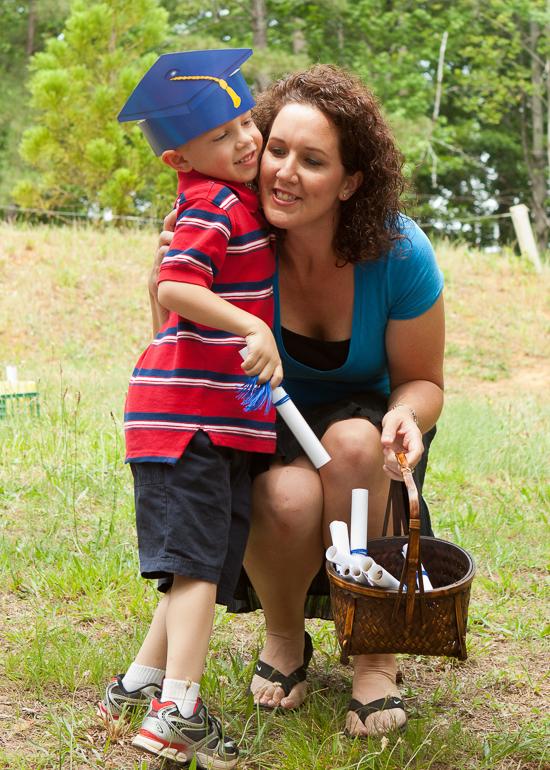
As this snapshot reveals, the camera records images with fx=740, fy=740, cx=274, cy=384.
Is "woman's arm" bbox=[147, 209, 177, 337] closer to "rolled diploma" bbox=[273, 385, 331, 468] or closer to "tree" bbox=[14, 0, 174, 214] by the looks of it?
"rolled diploma" bbox=[273, 385, 331, 468]

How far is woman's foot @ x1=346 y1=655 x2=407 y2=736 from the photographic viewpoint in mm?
1641

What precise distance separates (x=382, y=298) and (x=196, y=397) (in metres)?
0.57

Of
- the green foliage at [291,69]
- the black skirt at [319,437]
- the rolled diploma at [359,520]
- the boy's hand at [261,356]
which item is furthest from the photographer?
the green foliage at [291,69]

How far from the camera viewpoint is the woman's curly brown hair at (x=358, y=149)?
1.72 meters

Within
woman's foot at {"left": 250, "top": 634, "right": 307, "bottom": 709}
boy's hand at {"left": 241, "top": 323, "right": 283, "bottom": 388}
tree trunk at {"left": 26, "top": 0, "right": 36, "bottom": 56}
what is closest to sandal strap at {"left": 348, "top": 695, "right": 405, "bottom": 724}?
woman's foot at {"left": 250, "top": 634, "right": 307, "bottom": 709}

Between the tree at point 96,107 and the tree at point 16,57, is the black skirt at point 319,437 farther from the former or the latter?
the tree at point 16,57

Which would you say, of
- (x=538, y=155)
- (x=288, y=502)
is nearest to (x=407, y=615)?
(x=288, y=502)

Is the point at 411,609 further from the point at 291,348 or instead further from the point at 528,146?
the point at 528,146

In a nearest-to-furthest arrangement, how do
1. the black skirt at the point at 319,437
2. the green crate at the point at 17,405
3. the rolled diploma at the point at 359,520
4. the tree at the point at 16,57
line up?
the rolled diploma at the point at 359,520 < the black skirt at the point at 319,437 < the green crate at the point at 17,405 < the tree at the point at 16,57

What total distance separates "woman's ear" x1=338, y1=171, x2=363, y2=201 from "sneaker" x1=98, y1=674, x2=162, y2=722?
3.97 feet

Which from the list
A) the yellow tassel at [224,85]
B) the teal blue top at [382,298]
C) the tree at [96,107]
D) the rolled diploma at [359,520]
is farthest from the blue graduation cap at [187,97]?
the tree at [96,107]

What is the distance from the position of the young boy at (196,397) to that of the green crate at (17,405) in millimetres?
2164

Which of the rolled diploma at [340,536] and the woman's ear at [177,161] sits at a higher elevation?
the woman's ear at [177,161]

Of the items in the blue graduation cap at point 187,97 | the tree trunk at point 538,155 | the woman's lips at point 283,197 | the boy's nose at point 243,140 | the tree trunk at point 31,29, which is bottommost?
the tree trunk at point 538,155
